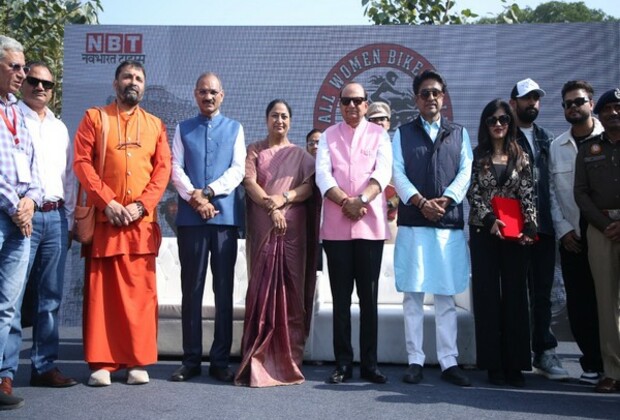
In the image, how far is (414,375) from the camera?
13.3 ft

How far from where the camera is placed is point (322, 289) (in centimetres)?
533

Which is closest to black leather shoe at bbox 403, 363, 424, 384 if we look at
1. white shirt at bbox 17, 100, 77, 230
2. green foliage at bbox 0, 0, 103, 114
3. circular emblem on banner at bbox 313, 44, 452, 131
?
white shirt at bbox 17, 100, 77, 230

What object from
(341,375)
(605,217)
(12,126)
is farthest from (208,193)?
(605,217)

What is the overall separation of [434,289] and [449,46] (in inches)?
126

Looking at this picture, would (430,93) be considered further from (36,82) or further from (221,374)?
(36,82)

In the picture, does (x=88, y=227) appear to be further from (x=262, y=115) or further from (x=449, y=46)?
(x=449, y=46)

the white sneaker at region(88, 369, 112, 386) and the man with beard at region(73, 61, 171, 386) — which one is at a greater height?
the man with beard at region(73, 61, 171, 386)

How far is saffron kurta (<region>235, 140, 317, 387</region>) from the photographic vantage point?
4043mm

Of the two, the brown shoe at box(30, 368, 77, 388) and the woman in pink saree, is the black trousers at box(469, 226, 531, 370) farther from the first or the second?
the brown shoe at box(30, 368, 77, 388)

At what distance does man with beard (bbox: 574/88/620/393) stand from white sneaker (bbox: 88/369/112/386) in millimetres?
2633

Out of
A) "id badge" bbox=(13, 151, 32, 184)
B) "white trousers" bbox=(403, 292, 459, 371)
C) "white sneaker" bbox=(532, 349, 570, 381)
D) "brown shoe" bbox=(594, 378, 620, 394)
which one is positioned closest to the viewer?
"id badge" bbox=(13, 151, 32, 184)

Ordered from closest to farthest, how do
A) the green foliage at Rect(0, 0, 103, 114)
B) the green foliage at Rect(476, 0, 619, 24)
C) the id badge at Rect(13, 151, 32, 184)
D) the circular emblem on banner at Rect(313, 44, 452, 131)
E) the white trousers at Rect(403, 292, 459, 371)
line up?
the id badge at Rect(13, 151, 32, 184), the white trousers at Rect(403, 292, 459, 371), the circular emblem on banner at Rect(313, 44, 452, 131), the green foliage at Rect(0, 0, 103, 114), the green foliage at Rect(476, 0, 619, 24)

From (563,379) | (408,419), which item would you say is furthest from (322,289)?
(408,419)

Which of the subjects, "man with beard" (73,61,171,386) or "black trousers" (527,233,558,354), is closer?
"man with beard" (73,61,171,386)
